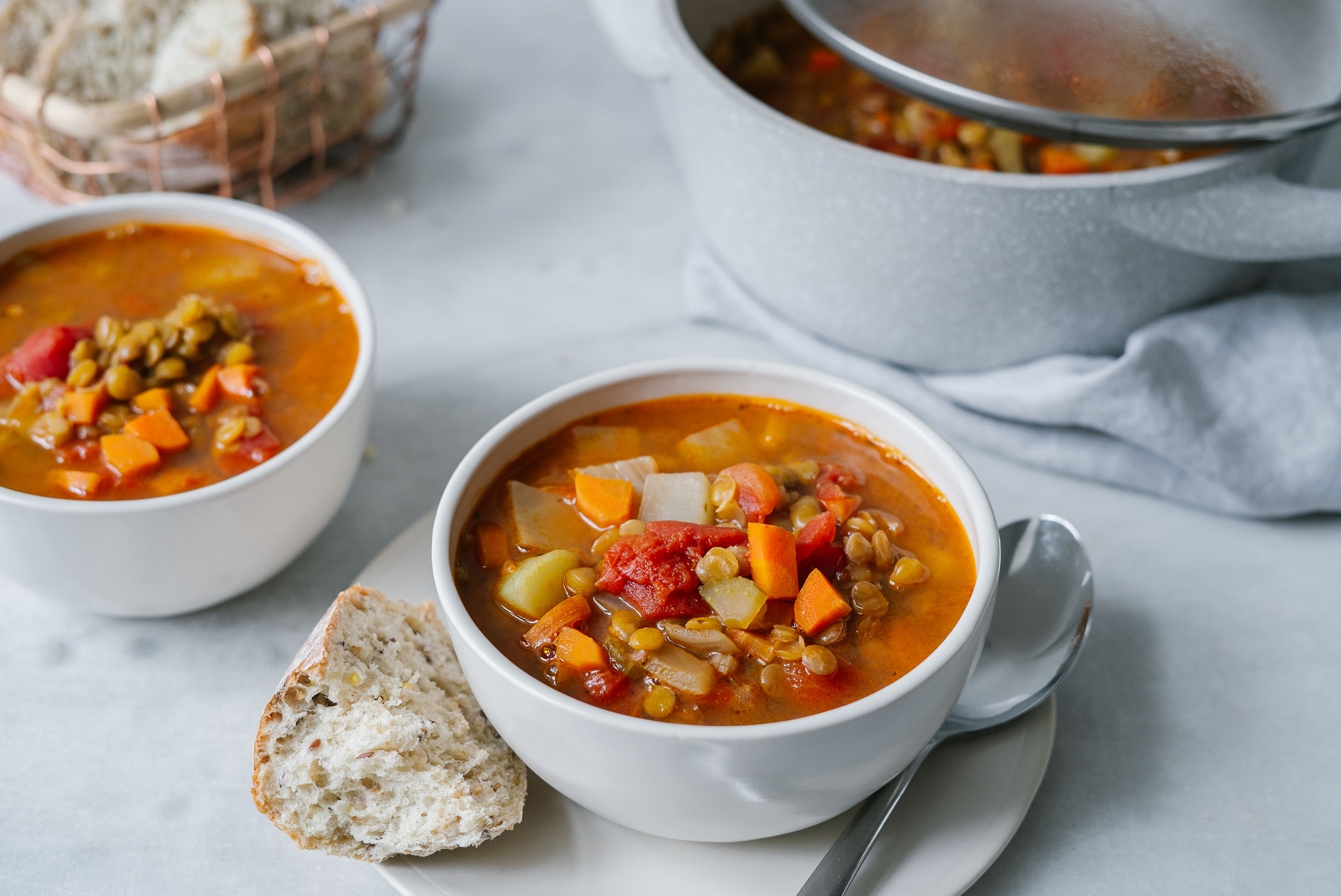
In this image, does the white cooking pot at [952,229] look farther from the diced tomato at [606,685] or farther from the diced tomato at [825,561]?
the diced tomato at [606,685]

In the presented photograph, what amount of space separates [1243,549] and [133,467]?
2.20 metres

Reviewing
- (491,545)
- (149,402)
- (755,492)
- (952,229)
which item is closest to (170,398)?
(149,402)

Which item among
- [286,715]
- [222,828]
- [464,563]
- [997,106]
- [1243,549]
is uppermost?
[997,106]

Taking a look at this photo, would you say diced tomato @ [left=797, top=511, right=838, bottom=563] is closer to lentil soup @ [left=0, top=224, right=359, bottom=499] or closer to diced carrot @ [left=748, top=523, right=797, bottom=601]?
diced carrot @ [left=748, top=523, right=797, bottom=601]

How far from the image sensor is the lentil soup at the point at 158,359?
203 centimetres

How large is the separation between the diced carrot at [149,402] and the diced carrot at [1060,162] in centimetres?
196

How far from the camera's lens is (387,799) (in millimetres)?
1651

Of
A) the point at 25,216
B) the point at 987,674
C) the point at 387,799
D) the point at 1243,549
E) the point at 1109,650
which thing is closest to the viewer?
the point at 387,799

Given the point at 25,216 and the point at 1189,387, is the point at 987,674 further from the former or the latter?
the point at 25,216

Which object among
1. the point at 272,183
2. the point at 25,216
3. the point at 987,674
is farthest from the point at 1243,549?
the point at 25,216

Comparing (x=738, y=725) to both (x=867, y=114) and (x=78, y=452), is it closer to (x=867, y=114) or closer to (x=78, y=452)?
(x=78, y=452)

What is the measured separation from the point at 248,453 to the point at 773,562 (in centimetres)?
99

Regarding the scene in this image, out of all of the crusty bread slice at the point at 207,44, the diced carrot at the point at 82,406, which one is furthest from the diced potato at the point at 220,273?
the crusty bread slice at the point at 207,44

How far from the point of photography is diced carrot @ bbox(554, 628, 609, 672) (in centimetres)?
162
